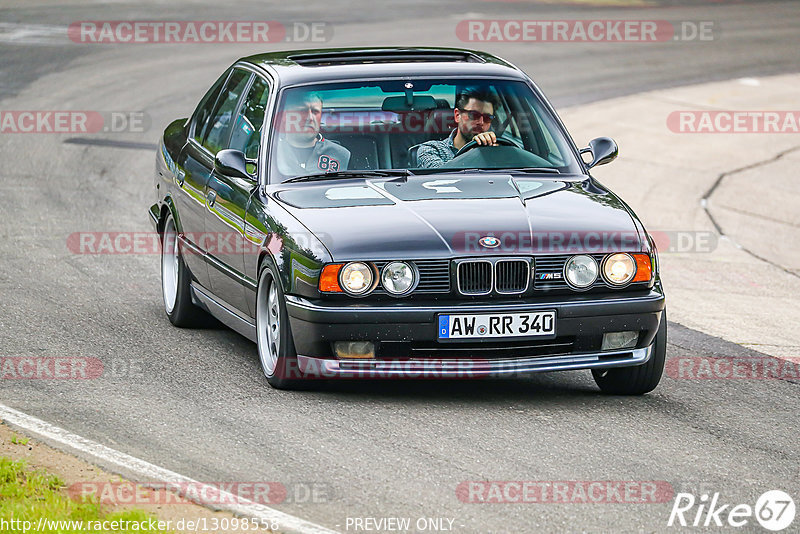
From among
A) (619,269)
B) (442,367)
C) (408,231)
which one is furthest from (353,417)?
(619,269)

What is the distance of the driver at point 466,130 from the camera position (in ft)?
27.9

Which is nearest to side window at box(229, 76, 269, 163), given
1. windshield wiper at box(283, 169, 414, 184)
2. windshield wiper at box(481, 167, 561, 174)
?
windshield wiper at box(283, 169, 414, 184)

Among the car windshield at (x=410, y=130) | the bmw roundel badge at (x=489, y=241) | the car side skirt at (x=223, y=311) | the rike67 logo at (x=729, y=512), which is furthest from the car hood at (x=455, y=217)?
the rike67 logo at (x=729, y=512)

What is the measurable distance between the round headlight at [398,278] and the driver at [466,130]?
1415mm

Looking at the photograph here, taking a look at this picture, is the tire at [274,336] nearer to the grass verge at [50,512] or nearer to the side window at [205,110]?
the grass verge at [50,512]

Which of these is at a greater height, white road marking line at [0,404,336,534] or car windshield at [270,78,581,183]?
car windshield at [270,78,581,183]

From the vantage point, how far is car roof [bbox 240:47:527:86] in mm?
8594

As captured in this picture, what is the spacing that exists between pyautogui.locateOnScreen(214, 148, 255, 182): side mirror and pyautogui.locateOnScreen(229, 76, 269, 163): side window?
6.1 inches

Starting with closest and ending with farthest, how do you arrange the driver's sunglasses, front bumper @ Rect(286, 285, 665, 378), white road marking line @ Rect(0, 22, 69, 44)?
front bumper @ Rect(286, 285, 665, 378) → the driver's sunglasses → white road marking line @ Rect(0, 22, 69, 44)

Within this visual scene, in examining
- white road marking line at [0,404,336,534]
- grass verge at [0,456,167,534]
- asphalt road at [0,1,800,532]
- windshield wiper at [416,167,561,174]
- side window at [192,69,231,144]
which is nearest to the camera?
grass verge at [0,456,167,534]

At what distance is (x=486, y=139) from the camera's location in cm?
857

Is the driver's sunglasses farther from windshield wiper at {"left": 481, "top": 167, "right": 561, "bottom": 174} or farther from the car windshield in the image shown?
windshield wiper at {"left": 481, "top": 167, "right": 561, "bottom": 174}

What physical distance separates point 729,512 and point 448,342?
1859 millimetres

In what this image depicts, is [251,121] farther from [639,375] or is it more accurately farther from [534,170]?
[639,375]
